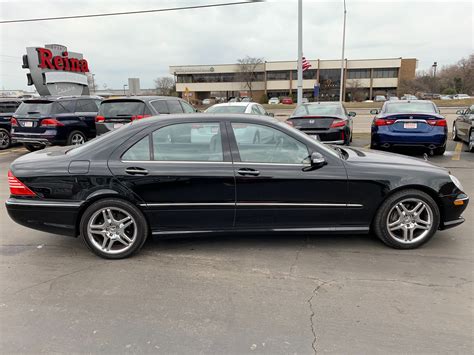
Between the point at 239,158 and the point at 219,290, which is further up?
the point at 239,158

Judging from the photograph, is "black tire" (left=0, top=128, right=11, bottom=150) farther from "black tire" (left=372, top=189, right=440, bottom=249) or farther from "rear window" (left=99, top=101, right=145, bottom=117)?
"black tire" (left=372, top=189, right=440, bottom=249)

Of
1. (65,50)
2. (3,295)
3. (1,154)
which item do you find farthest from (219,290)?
(65,50)

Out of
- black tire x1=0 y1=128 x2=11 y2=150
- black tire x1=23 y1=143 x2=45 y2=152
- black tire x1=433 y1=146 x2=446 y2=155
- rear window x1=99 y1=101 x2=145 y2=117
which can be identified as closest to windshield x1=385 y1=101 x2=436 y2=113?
black tire x1=433 y1=146 x2=446 y2=155

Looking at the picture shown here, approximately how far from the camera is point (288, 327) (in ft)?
8.84

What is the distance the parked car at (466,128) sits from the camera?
10.0m

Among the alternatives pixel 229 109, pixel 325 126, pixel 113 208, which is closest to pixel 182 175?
pixel 113 208

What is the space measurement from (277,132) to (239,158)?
1.66 ft

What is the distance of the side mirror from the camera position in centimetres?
373

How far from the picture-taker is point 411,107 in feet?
30.8

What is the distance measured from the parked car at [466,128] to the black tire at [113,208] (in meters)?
9.76

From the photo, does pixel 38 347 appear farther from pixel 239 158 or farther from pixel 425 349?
pixel 425 349

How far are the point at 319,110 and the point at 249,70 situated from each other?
2785 inches

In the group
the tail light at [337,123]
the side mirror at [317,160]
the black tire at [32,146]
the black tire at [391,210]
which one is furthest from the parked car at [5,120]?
the black tire at [391,210]

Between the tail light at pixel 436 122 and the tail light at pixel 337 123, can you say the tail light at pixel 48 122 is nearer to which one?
the tail light at pixel 337 123
